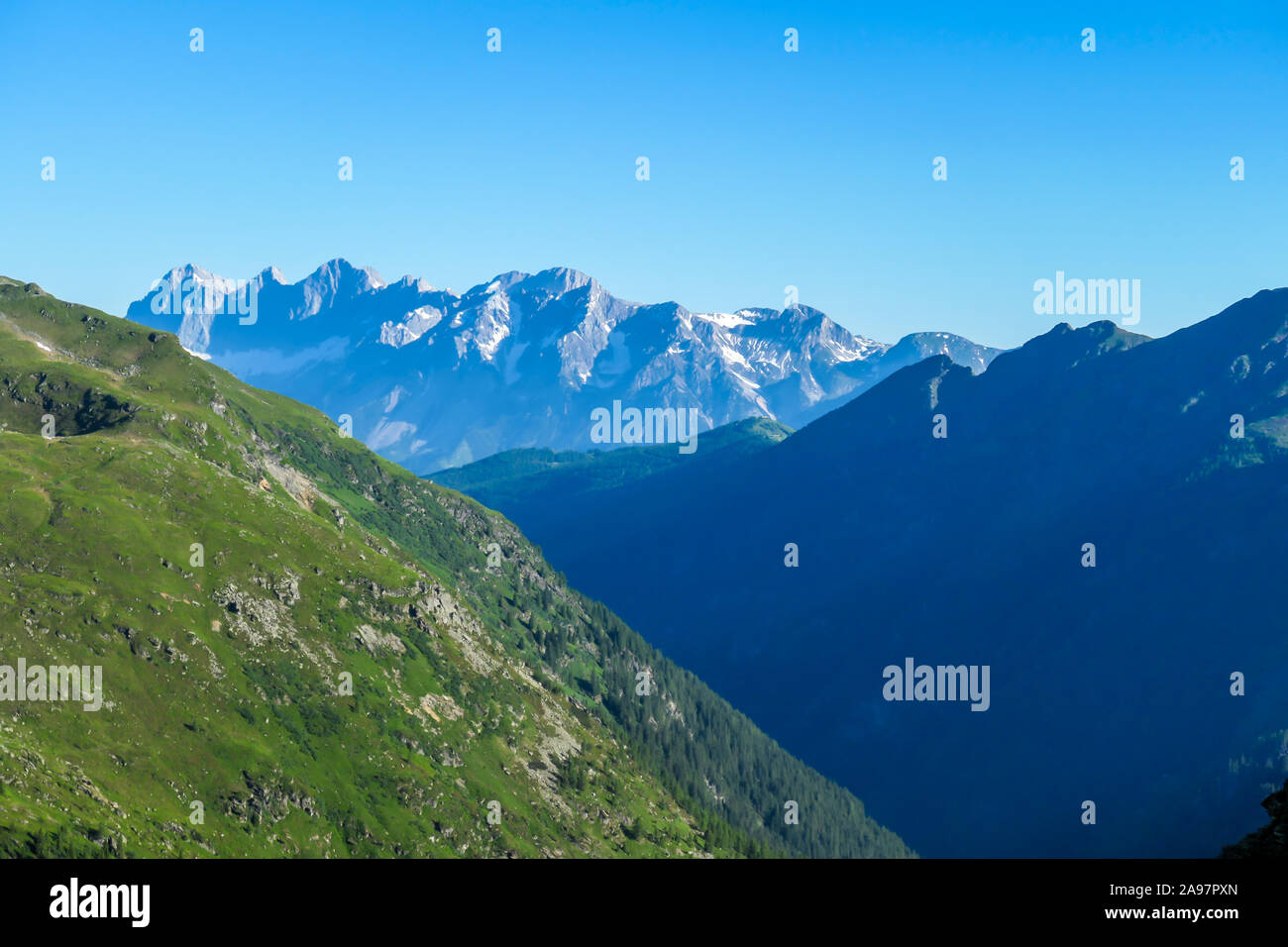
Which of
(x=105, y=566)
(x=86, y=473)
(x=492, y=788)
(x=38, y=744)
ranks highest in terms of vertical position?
(x=86, y=473)

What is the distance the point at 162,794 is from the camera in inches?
5290

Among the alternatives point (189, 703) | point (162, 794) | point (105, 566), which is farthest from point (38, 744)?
point (105, 566)
